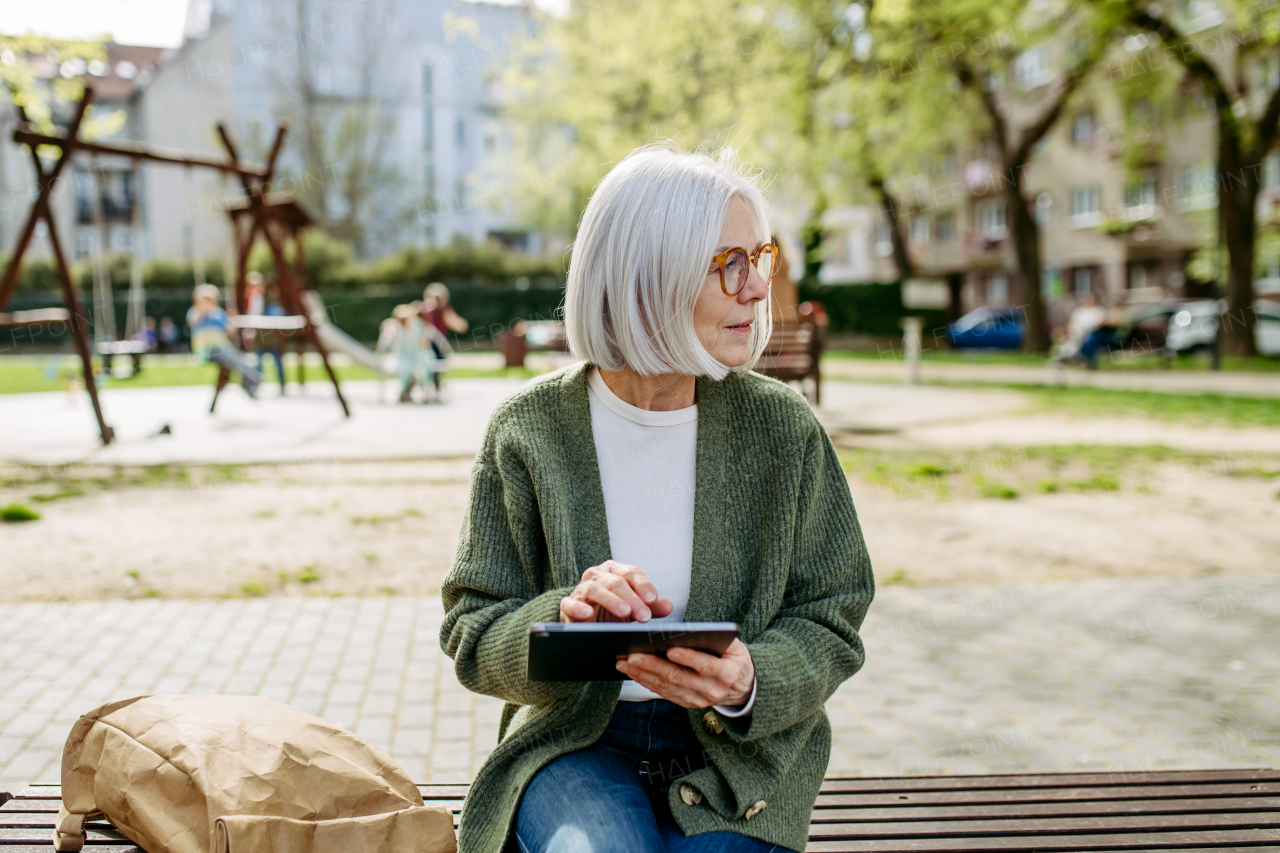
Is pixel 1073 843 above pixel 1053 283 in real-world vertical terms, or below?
below

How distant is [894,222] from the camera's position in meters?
31.8

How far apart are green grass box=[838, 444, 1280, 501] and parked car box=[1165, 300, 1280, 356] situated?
1733 cm

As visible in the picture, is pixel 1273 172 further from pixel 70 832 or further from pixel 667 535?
pixel 70 832

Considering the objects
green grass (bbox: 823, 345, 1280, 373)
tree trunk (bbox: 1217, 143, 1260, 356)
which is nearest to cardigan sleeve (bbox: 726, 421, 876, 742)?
green grass (bbox: 823, 345, 1280, 373)

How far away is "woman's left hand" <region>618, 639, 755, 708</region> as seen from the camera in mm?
1552

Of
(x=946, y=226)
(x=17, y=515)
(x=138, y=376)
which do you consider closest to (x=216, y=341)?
(x=138, y=376)

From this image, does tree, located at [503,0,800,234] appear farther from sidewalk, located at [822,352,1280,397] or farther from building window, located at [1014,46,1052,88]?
building window, located at [1014,46,1052,88]

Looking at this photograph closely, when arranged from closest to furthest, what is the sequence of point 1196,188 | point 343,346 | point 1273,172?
1. point 343,346
2. point 1273,172
3. point 1196,188

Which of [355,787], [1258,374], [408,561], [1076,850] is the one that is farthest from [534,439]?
[1258,374]

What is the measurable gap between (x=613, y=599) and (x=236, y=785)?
65 cm

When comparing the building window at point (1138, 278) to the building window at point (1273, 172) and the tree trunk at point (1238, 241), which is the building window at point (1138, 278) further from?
the tree trunk at point (1238, 241)

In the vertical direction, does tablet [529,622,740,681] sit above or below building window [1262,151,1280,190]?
below

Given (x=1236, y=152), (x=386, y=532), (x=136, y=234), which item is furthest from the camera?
(x=1236, y=152)

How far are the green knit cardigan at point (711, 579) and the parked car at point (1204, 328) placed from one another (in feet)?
84.1
